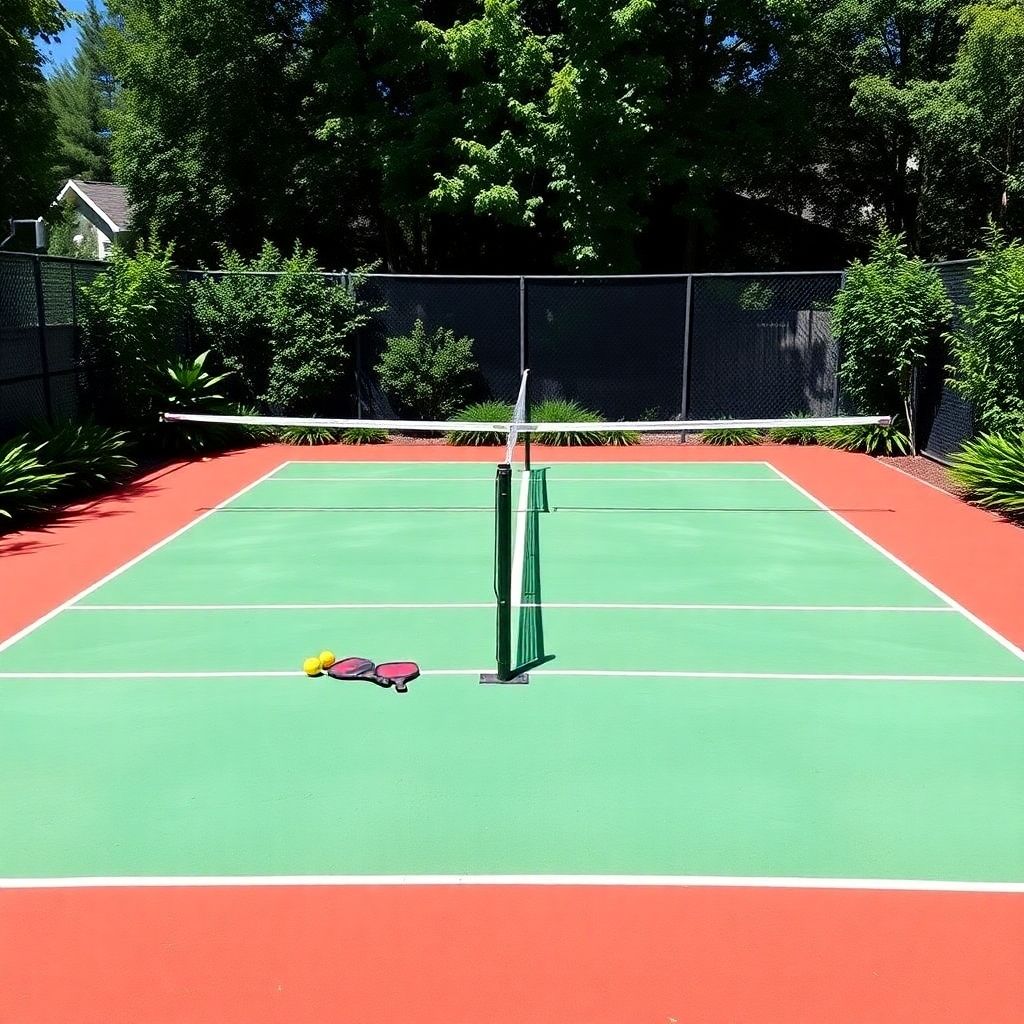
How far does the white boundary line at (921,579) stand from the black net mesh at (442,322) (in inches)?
298

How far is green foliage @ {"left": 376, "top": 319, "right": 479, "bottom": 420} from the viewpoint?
20.5 meters

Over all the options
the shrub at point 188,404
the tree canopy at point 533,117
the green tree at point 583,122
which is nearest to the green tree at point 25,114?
the tree canopy at point 533,117

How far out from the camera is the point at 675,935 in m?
4.57

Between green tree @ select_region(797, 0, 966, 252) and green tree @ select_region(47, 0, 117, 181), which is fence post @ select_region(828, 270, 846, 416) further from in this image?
green tree @ select_region(47, 0, 117, 181)

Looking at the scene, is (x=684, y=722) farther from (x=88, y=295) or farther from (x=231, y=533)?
(x=88, y=295)

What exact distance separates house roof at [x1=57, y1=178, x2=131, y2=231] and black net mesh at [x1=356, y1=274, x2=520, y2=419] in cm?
2501

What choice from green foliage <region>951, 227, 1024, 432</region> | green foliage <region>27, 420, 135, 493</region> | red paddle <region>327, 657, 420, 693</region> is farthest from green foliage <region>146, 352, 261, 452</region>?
green foliage <region>951, 227, 1024, 432</region>

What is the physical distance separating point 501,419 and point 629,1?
33.2ft

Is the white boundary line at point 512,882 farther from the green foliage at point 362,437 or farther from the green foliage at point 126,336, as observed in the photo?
the green foliage at point 362,437

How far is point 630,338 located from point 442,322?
11.8 feet

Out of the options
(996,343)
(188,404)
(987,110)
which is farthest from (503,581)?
(987,110)

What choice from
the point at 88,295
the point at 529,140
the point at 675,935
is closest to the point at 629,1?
the point at 529,140

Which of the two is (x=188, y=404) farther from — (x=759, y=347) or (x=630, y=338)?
(x=759, y=347)

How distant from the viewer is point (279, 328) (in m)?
20.3
